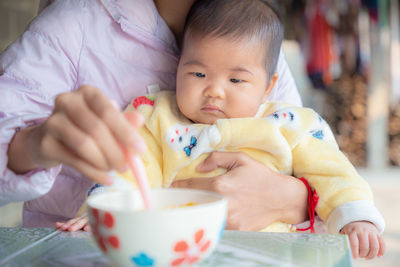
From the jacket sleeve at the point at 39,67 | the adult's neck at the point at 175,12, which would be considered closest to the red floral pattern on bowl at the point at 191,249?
the jacket sleeve at the point at 39,67

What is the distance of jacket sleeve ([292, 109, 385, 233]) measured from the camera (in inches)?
41.3

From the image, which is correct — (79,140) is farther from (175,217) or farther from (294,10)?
(294,10)

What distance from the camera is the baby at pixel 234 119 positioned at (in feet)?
3.80

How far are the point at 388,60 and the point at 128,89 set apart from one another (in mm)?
4093

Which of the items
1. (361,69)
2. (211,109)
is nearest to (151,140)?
(211,109)

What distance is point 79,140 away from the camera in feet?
1.78

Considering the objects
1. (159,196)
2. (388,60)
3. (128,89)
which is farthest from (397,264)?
(159,196)

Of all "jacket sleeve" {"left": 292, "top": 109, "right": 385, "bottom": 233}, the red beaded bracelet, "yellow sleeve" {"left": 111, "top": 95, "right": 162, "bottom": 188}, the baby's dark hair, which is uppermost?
the baby's dark hair

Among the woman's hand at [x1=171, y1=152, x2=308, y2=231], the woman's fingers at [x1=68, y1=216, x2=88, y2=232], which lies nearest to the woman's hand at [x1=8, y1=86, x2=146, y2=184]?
the woman's fingers at [x1=68, y1=216, x2=88, y2=232]

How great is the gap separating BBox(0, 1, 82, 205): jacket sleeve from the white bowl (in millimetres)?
413

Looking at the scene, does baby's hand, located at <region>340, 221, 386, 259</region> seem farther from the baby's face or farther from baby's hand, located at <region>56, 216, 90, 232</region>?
baby's hand, located at <region>56, 216, 90, 232</region>

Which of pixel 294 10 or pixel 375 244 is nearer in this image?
pixel 375 244

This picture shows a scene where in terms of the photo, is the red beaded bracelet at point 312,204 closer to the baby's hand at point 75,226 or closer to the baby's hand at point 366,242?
the baby's hand at point 366,242

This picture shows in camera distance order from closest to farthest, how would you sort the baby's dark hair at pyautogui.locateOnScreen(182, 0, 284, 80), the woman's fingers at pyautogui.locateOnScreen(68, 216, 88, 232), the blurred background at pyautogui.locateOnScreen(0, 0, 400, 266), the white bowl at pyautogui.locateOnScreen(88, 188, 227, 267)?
the white bowl at pyautogui.locateOnScreen(88, 188, 227, 267), the woman's fingers at pyautogui.locateOnScreen(68, 216, 88, 232), the baby's dark hair at pyautogui.locateOnScreen(182, 0, 284, 80), the blurred background at pyautogui.locateOnScreen(0, 0, 400, 266)
